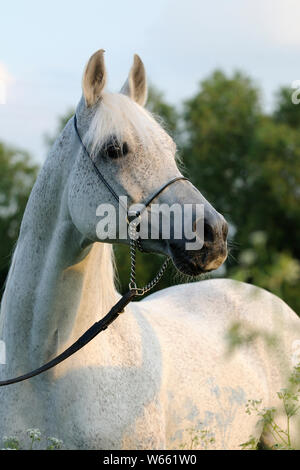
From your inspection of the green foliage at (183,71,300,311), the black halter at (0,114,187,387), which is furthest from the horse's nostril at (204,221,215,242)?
the green foliage at (183,71,300,311)

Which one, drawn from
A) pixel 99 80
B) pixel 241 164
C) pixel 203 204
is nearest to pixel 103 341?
pixel 203 204

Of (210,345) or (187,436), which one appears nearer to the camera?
(187,436)

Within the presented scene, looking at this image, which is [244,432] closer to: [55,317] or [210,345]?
[210,345]

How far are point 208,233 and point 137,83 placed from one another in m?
1.34

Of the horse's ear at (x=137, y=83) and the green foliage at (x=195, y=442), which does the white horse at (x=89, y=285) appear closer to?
the horse's ear at (x=137, y=83)

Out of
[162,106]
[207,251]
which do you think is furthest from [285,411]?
[162,106]

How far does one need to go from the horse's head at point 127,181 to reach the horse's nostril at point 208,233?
57 mm

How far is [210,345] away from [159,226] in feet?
5.78

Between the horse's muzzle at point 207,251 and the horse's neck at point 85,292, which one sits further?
the horse's neck at point 85,292

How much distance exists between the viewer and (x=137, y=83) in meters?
4.04

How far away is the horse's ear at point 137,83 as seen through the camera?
396 centimetres

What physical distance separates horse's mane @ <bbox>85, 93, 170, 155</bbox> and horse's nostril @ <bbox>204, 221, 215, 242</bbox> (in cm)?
58

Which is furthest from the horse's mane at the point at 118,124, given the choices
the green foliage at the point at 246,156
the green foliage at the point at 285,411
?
the green foliage at the point at 246,156
